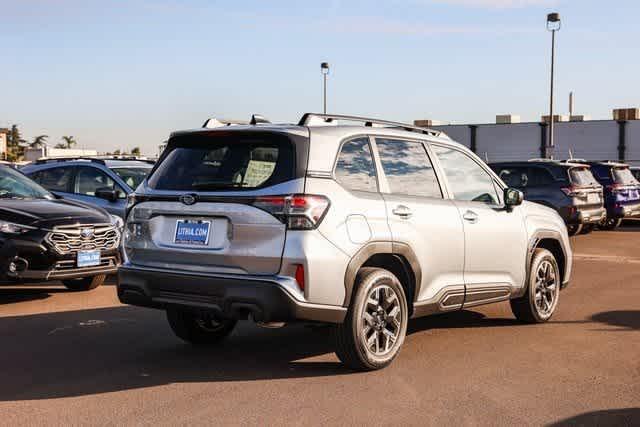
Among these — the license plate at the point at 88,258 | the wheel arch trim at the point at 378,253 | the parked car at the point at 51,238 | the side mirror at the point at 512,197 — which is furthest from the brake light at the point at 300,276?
the license plate at the point at 88,258

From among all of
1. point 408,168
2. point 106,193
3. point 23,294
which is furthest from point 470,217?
point 106,193

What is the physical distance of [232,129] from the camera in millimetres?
6383

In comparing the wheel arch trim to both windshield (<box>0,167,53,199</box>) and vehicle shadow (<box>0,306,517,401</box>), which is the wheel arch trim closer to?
vehicle shadow (<box>0,306,517,401</box>)

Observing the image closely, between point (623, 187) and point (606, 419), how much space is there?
1779 centimetres

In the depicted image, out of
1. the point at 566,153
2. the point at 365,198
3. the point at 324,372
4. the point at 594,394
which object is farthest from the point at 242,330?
the point at 566,153

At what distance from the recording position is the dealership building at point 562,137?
50062mm

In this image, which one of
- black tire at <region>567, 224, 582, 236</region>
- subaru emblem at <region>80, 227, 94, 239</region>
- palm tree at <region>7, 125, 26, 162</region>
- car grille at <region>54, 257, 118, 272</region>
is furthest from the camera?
palm tree at <region>7, 125, 26, 162</region>

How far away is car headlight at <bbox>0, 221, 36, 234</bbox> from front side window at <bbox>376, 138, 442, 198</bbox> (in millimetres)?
4867

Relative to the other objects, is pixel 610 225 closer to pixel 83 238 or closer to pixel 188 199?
pixel 83 238

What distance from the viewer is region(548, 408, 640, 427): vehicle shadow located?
516cm

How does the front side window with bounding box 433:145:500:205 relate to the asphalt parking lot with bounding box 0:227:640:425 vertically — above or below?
above

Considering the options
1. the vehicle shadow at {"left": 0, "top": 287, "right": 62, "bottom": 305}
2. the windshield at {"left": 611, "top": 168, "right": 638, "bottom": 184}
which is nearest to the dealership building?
the windshield at {"left": 611, "top": 168, "right": 638, "bottom": 184}

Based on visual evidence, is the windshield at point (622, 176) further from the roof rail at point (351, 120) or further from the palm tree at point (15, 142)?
the palm tree at point (15, 142)

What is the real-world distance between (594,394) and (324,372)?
191 cm
